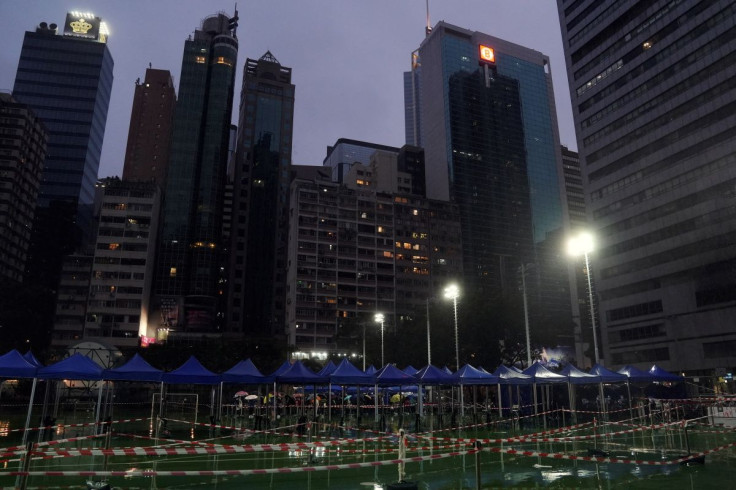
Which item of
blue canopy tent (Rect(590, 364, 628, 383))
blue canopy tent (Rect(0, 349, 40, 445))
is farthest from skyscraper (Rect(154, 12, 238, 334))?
blue canopy tent (Rect(590, 364, 628, 383))

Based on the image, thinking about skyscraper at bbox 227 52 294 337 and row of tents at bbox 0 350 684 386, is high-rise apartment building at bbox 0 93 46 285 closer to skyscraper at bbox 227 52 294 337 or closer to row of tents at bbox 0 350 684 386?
skyscraper at bbox 227 52 294 337

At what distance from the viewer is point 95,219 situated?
15788 cm

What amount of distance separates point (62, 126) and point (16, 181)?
122 ft

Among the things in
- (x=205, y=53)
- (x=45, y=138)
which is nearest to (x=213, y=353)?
(x=45, y=138)

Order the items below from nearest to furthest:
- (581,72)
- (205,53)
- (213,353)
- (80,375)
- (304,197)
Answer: (80,375) → (213,353) → (581,72) → (304,197) → (205,53)

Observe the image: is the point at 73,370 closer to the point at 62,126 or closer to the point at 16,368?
the point at 16,368

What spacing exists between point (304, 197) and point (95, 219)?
75303 millimetres

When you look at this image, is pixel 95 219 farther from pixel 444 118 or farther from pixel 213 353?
pixel 444 118

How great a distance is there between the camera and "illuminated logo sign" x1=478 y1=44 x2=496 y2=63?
17500 cm

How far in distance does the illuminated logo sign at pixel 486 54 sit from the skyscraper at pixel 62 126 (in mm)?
122256

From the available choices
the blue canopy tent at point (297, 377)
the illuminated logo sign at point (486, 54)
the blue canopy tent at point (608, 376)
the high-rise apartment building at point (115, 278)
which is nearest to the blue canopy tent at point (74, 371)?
the blue canopy tent at point (297, 377)

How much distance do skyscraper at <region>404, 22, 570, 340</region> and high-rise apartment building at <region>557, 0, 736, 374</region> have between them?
6667cm

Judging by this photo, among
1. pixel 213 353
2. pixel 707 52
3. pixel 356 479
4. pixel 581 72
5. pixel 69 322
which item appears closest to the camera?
pixel 356 479

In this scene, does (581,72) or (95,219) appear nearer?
(581,72)
